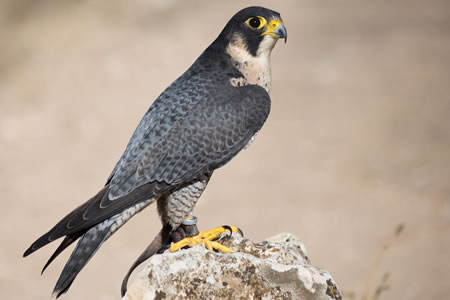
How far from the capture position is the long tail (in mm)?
3600

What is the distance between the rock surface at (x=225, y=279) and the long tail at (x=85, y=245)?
430 millimetres

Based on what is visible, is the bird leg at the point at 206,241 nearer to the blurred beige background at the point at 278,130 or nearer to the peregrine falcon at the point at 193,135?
the peregrine falcon at the point at 193,135

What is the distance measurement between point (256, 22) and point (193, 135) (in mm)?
858

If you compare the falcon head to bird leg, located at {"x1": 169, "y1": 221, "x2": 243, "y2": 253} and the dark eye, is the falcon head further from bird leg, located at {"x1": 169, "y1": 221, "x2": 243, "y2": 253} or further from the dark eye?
bird leg, located at {"x1": 169, "y1": 221, "x2": 243, "y2": 253}

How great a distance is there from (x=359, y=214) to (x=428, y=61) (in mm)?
5059

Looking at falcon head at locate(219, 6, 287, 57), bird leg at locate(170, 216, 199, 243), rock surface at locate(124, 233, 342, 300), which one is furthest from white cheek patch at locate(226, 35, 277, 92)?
rock surface at locate(124, 233, 342, 300)

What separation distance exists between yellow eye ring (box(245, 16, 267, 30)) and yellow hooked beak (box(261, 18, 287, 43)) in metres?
0.04

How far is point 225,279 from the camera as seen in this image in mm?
3510

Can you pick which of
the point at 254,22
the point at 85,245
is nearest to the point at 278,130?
the point at 254,22

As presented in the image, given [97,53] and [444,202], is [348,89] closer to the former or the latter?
[444,202]

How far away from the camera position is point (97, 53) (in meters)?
12.8

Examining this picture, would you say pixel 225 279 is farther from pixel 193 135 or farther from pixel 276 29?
pixel 276 29

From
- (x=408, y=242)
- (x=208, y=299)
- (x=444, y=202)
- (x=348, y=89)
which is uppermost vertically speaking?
(x=348, y=89)

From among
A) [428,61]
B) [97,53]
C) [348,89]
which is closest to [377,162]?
[348,89]
